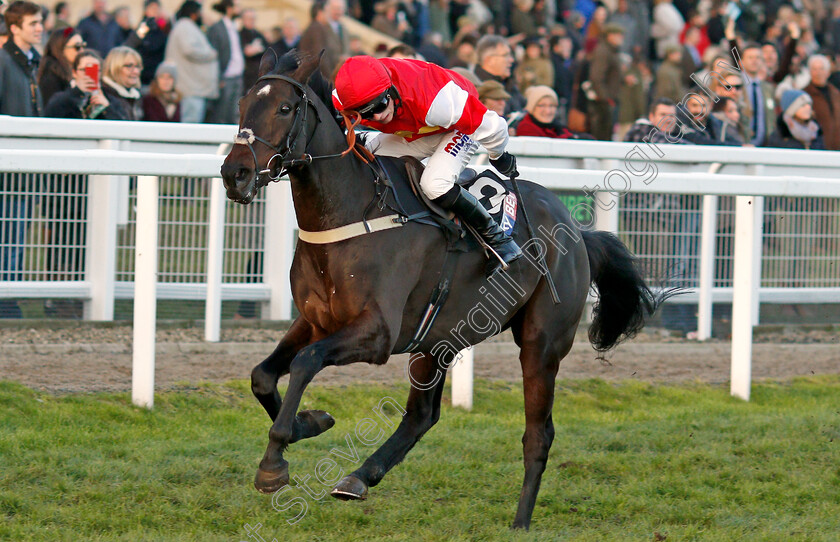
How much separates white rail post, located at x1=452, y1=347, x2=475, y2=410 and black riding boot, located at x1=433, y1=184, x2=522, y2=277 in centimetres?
151

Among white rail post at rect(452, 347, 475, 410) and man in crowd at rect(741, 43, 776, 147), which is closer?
white rail post at rect(452, 347, 475, 410)

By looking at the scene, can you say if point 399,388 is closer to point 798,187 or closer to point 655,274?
point 655,274

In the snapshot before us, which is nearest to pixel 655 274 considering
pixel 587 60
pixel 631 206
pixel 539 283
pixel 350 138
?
pixel 539 283

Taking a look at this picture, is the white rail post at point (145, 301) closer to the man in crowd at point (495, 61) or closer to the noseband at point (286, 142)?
the noseband at point (286, 142)

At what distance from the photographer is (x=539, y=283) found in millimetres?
5117

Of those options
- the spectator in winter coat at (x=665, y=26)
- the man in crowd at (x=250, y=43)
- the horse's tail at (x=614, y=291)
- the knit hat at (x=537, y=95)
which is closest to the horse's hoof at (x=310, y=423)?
the horse's tail at (x=614, y=291)

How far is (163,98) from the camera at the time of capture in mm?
9117

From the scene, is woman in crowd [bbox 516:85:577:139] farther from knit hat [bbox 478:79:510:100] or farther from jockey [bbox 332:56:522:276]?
jockey [bbox 332:56:522:276]

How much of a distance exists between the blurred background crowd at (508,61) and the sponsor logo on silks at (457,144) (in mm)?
605

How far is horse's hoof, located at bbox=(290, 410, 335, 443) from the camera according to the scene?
430cm

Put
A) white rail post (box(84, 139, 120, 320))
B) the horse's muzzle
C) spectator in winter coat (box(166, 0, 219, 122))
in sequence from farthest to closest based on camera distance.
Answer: spectator in winter coat (box(166, 0, 219, 122)), white rail post (box(84, 139, 120, 320)), the horse's muzzle

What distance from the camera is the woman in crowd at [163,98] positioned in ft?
→ 29.3

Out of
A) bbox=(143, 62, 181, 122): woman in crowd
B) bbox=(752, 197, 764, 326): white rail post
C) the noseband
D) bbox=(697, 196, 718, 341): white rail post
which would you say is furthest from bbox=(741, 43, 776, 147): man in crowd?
the noseband

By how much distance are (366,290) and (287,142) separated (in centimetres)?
63
